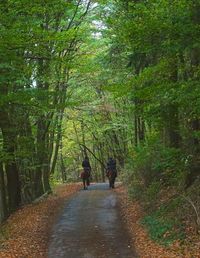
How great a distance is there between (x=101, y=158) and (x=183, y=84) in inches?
1541

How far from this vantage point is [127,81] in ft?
54.4

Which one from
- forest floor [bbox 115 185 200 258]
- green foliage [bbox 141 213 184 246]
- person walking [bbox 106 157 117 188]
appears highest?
person walking [bbox 106 157 117 188]

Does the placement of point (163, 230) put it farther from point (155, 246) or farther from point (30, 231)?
point (30, 231)

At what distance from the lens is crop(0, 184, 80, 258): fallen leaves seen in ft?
39.4

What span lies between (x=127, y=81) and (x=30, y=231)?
21.4 feet

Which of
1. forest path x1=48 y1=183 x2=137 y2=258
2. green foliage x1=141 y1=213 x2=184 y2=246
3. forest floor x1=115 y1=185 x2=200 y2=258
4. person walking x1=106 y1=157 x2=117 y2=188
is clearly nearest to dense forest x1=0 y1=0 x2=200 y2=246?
green foliage x1=141 y1=213 x2=184 y2=246

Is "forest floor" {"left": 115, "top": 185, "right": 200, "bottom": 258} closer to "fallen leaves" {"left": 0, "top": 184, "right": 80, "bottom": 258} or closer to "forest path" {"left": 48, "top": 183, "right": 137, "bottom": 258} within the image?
"forest path" {"left": 48, "top": 183, "right": 137, "bottom": 258}

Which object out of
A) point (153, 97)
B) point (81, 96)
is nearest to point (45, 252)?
point (153, 97)

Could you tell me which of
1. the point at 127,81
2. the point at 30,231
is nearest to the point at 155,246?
the point at 30,231

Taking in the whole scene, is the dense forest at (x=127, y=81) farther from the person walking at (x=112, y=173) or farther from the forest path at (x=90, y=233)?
the forest path at (x=90, y=233)

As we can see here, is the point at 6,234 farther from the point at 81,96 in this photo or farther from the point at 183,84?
the point at 81,96

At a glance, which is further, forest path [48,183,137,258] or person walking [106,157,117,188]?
person walking [106,157,117,188]

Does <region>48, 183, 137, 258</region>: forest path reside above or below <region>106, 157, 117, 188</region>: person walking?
below

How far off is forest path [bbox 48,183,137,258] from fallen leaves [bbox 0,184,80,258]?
323mm
